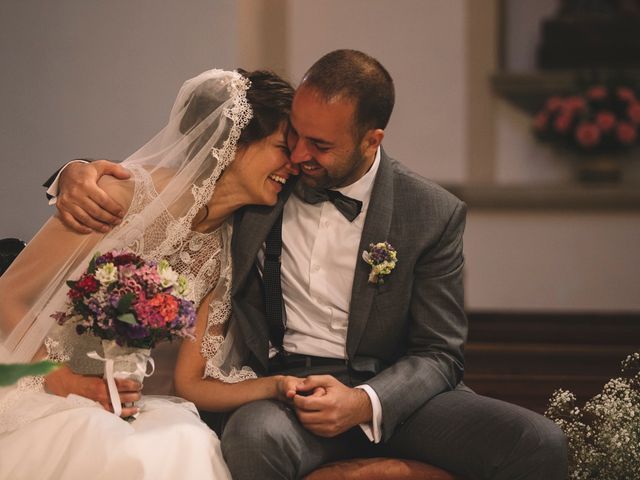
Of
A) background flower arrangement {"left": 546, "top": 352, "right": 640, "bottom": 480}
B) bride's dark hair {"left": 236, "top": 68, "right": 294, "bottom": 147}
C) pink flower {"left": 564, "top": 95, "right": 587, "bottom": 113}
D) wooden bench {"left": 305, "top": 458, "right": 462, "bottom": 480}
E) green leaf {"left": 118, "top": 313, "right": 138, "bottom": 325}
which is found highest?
bride's dark hair {"left": 236, "top": 68, "right": 294, "bottom": 147}

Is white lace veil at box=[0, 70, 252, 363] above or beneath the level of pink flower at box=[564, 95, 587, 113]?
above

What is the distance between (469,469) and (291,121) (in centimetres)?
106

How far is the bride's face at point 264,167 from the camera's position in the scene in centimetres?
284

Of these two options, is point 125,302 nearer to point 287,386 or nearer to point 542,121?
point 287,386

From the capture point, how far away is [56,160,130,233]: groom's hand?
2.78 metres

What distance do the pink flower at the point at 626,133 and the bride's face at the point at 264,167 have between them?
17.4ft

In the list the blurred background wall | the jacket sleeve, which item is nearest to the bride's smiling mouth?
the jacket sleeve

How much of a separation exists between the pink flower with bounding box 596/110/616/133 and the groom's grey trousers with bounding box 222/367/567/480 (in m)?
5.31

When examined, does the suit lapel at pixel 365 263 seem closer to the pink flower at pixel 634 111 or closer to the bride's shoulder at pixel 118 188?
the bride's shoulder at pixel 118 188

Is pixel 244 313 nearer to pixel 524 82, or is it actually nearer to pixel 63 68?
pixel 63 68

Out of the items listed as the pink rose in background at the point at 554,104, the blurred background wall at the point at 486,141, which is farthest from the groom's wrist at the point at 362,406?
the pink rose in background at the point at 554,104

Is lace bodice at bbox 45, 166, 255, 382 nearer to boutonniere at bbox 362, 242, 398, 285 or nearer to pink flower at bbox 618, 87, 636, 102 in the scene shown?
boutonniere at bbox 362, 242, 398, 285

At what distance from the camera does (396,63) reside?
769 cm

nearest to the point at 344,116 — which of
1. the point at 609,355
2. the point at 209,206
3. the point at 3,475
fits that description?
the point at 209,206
